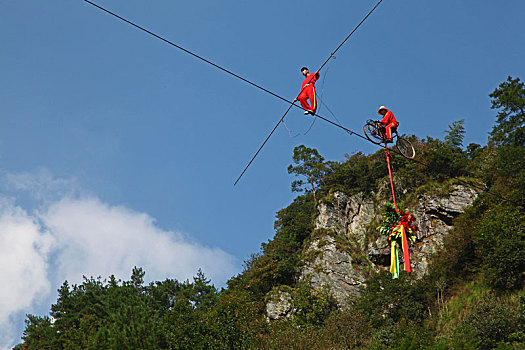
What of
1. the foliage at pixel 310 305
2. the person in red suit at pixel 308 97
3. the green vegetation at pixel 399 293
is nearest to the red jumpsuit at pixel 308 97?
the person in red suit at pixel 308 97

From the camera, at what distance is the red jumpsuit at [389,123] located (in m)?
11.4

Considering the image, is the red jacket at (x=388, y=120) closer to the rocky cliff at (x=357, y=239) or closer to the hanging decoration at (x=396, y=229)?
the hanging decoration at (x=396, y=229)

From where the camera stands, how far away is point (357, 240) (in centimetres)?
3306

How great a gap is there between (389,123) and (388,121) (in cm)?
5

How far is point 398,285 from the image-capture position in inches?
987

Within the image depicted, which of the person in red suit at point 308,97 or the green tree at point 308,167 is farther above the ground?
the green tree at point 308,167

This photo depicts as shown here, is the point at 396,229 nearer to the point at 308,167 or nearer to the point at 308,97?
the point at 308,97

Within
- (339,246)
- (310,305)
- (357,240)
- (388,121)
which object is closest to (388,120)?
(388,121)

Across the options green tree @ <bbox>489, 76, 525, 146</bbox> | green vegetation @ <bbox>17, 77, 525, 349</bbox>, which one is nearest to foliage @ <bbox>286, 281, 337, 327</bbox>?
green vegetation @ <bbox>17, 77, 525, 349</bbox>

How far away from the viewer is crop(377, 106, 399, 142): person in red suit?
1141 centimetres

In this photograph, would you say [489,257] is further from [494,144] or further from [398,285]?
[494,144]

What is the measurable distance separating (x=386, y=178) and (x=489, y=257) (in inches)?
534

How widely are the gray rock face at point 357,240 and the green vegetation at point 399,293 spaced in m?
0.41

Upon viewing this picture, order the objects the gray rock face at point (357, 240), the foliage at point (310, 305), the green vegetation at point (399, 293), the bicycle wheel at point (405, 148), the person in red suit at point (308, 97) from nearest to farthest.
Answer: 1. the person in red suit at point (308, 97)
2. the bicycle wheel at point (405, 148)
3. the green vegetation at point (399, 293)
4. the foliage at point (310, 305)
5. the gray rock face at point (357, 240)
